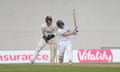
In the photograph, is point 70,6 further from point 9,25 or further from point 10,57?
point 10,57

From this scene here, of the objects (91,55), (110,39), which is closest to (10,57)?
(91,55)

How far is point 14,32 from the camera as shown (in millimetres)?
34781

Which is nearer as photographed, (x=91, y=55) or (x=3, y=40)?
(x=91, y=55)

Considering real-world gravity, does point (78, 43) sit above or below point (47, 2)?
below

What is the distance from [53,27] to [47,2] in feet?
51.8

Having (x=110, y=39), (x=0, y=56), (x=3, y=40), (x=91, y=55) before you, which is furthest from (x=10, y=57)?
(x=110, y=39)

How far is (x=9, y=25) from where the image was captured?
114ft

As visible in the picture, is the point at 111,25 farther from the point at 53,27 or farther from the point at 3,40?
the point at 53,27

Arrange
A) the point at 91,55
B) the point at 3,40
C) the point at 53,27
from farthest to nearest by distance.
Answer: the point at 3,40 < the point at 91,55 < the point at 53,27

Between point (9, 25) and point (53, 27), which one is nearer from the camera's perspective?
point (53, 27)

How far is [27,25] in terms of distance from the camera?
3497cm

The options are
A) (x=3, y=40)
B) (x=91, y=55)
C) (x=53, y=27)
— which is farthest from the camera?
(x=3, y=40)

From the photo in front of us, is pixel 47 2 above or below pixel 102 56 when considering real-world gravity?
above

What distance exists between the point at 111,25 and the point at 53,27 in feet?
54.8
